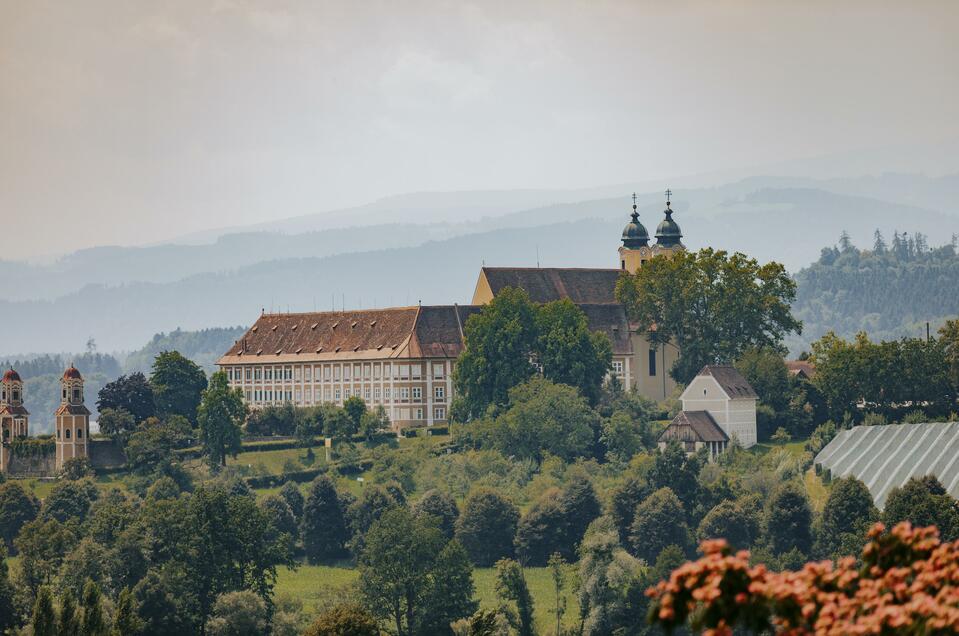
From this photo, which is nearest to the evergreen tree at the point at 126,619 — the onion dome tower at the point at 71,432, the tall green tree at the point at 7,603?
the tall green tree at the point at 7,603

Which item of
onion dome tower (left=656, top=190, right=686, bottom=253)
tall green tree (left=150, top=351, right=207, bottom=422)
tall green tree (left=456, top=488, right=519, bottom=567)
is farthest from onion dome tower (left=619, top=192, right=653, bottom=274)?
tall green tree (left=456, top=488, right=519, bottom=567)

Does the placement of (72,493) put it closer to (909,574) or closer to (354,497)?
(354,497)

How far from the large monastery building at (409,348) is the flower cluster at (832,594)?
12386cm

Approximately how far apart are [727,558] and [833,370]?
113 m

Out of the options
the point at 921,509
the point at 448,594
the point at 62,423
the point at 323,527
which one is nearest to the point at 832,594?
the point at 448,594

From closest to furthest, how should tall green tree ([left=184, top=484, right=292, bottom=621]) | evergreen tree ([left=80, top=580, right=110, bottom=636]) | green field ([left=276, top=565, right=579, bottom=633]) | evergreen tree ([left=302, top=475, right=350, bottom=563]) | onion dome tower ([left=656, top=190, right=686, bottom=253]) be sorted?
evergreen tree ([left=80, top=580, right=110, bottom=636]) → green field ([left=276, top=565, right=579, bottom=633]) → tall green tree ([left=184, top=484, right=292, bottom=621]) → evergreen tree ([left=302, top=475, right=350, bottom=563]) → onion dome tower ([left=656, top=190, right=686, bottom=253])

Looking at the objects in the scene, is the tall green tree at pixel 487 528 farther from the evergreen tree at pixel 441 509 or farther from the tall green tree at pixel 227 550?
the tall green tree at pixel 227 550

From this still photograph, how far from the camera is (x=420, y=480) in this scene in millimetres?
132875

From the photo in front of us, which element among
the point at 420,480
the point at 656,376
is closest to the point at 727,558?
the point at 420,480

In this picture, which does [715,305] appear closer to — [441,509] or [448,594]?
[441,509]

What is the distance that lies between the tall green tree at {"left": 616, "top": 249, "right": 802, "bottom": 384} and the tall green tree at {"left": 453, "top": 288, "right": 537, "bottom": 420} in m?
10.3

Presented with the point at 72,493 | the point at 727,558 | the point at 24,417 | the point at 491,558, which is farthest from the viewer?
the point at 24,417

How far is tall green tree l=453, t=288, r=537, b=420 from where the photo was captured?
474ft

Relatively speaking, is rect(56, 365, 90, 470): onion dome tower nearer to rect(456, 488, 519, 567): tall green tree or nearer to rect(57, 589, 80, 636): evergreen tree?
rect(456, 488, 519, 567): tall green tree
